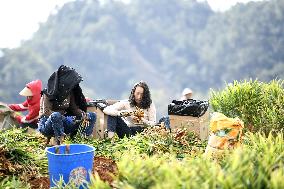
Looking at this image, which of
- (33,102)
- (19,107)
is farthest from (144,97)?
(19,107)

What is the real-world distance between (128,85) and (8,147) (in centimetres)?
8494

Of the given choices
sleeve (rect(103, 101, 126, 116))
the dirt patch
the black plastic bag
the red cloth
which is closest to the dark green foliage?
the red cloth

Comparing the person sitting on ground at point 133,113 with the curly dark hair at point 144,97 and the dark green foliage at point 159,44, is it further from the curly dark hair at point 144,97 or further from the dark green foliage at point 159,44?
the dark green foliage at point 159,44

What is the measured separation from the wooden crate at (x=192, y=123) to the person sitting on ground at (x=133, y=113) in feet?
1.23

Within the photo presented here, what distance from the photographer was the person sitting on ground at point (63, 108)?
22.8 ft

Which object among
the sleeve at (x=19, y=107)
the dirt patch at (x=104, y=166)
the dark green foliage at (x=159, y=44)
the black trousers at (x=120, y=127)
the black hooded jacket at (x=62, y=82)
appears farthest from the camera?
the dark green foliage at (x=159, y=44)

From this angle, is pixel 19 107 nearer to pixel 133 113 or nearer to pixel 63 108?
pixel 63 108

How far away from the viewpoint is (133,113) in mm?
7555

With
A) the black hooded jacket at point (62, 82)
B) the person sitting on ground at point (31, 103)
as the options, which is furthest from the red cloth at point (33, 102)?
the black hooded jacket at point (62, 82)

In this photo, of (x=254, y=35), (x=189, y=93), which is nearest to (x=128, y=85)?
(x=254, y=35)

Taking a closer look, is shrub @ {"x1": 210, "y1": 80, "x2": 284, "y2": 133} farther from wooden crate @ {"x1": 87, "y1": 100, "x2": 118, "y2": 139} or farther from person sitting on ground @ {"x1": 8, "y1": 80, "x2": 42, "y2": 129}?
person sitting on ground @ {"x1": 8, "y1": 80, "x2": 42, "y2": 129}

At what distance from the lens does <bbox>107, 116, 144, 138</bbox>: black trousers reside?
26.6 feet

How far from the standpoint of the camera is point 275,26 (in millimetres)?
80125

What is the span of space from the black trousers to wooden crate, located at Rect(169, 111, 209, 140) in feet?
1.99
